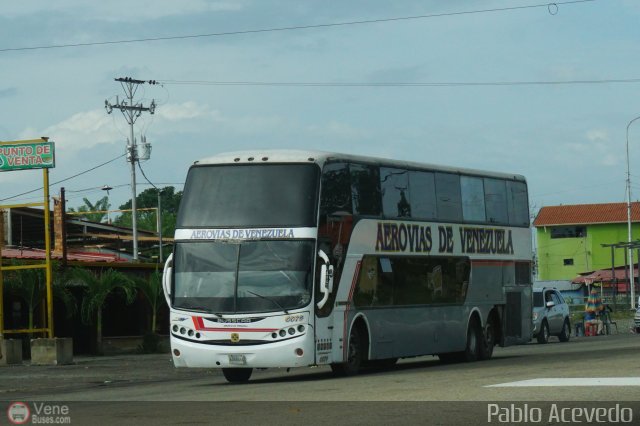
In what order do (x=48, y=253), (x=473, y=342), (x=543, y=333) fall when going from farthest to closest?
(x=543, y=333), (x=48, y=253), (x=473, y=342)

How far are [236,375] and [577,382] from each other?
25.1 ft

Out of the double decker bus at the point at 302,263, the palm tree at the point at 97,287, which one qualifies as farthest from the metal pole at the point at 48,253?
the double decker bus at the point at 302,263

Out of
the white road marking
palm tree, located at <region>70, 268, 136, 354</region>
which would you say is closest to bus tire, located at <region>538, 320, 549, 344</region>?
palm tree, located at <region>70, 268, 136, 354</region>

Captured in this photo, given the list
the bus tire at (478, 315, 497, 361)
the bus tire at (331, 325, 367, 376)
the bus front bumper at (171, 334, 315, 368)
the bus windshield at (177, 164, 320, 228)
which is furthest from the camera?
the bus tire at (478, 315, 497, 361)

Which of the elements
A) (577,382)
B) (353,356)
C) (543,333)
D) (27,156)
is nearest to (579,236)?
(543,333)

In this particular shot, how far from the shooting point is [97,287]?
35875mm

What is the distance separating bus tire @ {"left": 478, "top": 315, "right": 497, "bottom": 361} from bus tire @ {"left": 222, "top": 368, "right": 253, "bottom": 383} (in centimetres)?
690

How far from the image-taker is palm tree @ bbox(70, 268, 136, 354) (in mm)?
35625

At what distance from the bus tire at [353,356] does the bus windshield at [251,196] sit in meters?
2.72

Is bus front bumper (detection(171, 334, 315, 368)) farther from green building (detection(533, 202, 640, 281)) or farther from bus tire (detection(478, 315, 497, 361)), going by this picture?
green building (detection(533, 202, 640, 281))

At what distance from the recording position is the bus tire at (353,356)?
2234 centimetres

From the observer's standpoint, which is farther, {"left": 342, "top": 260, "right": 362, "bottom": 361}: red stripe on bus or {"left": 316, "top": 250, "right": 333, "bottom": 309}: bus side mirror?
{"left": 342, "top": 260, "right": 362, "bottom": 361}: red stripe on bus

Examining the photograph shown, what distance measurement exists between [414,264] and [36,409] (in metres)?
9.97

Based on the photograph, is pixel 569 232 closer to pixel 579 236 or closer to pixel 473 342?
pixel 579 236
